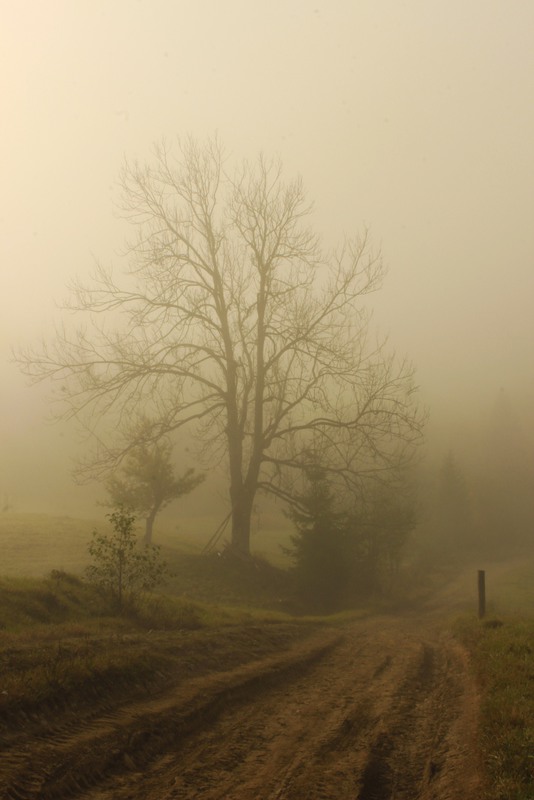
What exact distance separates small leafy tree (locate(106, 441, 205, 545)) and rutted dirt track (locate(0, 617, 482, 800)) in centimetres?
2912

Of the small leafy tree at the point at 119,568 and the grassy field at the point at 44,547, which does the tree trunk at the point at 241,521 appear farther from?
the small leafy tree at the point at 119,568

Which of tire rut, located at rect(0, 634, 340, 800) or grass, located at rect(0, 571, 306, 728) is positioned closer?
tire rut, located at rect(0, 634, 340, 800)

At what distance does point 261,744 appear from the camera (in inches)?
245

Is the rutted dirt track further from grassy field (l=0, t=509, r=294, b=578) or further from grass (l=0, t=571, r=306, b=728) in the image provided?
grassy field (l=0, t=509, r=294, b=578)

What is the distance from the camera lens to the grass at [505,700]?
5.25 meters

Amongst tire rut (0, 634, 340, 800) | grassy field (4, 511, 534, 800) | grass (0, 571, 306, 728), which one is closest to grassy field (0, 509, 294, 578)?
grassy field (4, 511, 534, 800)

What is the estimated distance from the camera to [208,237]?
28.0m

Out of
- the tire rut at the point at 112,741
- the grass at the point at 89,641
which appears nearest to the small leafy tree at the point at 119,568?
the grass at the point at 89,641

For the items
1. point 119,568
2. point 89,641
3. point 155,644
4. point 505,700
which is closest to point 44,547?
point 119,568

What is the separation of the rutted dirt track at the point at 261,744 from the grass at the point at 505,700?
0.22 metres

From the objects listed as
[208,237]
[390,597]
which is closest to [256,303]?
[208,237]

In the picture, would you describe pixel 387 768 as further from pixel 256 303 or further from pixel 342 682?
pixel 256 303

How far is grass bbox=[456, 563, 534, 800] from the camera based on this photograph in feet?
17.2

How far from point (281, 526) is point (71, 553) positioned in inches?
1702
